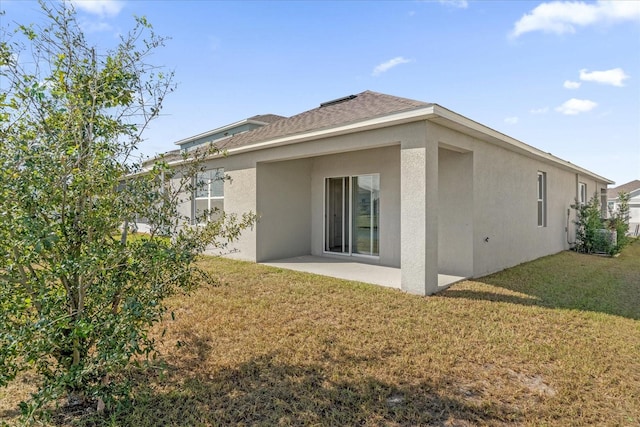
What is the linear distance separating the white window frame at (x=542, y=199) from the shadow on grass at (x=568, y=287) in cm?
174

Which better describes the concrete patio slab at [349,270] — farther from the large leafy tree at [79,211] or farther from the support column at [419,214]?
the large leafy tree at [79,211]

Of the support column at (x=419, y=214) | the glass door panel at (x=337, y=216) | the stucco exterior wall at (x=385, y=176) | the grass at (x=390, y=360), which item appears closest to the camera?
the grass at (x=390, y=360)

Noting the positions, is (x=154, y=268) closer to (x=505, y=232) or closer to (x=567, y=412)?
(x=567, y=412)

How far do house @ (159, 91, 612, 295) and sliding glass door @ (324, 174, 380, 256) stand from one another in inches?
1.4

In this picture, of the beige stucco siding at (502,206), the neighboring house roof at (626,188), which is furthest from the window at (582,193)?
the neighboring house roof at (626,188)

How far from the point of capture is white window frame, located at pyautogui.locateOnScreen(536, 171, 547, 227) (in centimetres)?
1241

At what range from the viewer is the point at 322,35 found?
36.3ft

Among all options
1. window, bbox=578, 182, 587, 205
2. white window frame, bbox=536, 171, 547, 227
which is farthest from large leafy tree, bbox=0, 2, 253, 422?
window, bbox=578, 182, 587, 205

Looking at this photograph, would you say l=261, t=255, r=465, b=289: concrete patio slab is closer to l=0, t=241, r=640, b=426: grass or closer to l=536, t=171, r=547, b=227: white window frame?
l=0, t=241, r=640, b=426: grass

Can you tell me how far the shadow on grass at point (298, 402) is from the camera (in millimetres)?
2998

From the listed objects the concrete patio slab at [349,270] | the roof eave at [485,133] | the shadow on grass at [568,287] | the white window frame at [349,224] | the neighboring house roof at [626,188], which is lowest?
the shadow on grass at [568,287]

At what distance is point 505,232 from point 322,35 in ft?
28.2

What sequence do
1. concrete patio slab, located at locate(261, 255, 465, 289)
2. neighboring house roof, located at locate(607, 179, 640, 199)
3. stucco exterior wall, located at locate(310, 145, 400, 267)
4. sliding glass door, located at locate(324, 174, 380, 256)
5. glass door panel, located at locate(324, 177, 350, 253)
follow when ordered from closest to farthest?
concrete patio slab, located at locate(261, 255, 465, 289) < stucco exterior wall, located at locate(310, 145, 400, 267) < sliding glass door, located at locate(324, 174, 380, 256) < glass door panel, located at locate(324, 177, 350, 253) < neighboring house roof, located at locate(607, 179, 640, 199)

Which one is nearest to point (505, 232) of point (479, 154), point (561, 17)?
point (479, 154)
